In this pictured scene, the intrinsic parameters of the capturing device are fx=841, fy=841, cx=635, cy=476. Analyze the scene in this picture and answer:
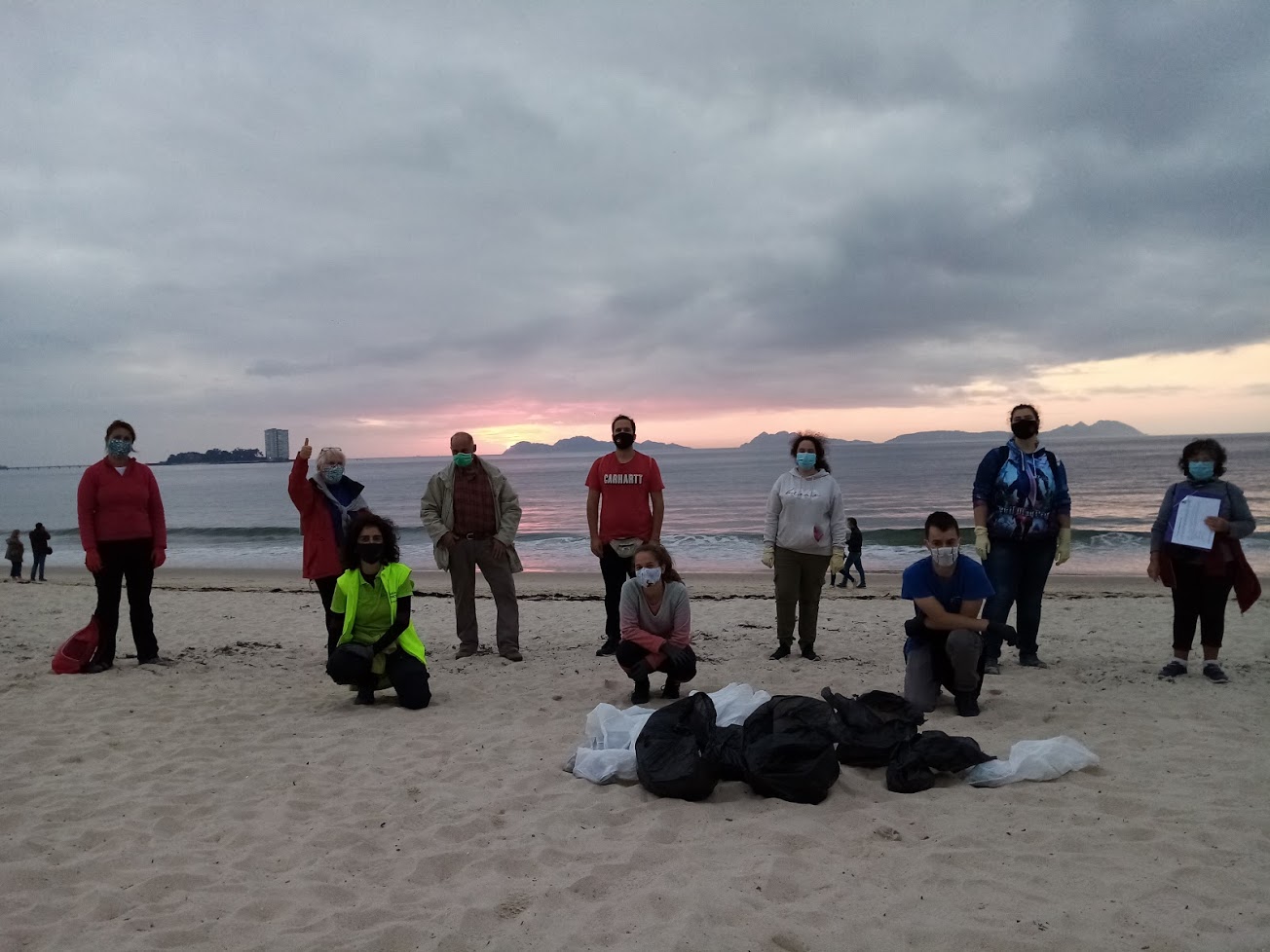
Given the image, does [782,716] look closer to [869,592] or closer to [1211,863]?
[1211,863]

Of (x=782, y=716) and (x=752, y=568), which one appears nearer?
(x=782, y=716)

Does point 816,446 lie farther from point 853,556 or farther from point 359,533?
point 853,556

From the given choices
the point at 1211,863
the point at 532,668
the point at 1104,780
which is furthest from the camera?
the point at 532,668

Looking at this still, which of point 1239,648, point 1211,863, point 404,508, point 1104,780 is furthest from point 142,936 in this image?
point 404,508

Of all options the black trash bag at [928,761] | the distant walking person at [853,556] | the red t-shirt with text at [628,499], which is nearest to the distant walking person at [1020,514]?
the black trash bag at [928,761]

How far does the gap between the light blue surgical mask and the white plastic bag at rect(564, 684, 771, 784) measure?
2.72ft

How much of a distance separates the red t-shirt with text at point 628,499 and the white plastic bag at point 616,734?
205 cm

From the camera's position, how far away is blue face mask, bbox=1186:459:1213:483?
217 inches

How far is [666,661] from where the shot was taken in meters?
5.21

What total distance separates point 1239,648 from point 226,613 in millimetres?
10840

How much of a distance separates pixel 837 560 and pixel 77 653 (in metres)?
5.64

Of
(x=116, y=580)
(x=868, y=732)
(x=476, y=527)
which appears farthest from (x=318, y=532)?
(x=868, y=732)

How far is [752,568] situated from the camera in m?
18.6

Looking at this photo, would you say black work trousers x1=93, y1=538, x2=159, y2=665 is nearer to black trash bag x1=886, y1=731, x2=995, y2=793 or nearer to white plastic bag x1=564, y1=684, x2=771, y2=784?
white plastic bag x1=564, y1=684, x2=771, y2=784
